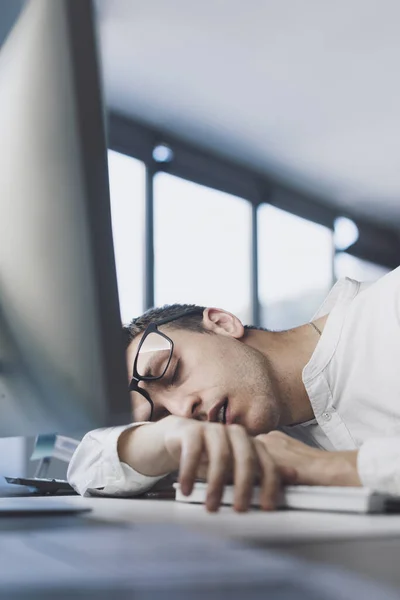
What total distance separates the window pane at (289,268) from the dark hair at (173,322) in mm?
3943

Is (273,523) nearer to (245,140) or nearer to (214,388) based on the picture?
(214,388)

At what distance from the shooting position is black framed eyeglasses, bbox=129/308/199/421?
4.82 ft

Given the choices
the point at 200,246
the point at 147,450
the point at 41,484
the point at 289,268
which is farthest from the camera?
the point at 289,268

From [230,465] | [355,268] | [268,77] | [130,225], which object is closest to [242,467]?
[230,465]

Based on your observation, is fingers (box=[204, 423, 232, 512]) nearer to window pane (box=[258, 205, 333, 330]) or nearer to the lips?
the lips

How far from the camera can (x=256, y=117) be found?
5.03 meters

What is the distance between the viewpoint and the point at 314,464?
0.86 meters

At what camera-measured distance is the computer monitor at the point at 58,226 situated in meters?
0.51

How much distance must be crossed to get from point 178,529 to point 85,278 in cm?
22

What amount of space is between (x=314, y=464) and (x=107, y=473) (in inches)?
17.7

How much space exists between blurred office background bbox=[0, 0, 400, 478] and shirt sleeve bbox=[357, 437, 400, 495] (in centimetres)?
267

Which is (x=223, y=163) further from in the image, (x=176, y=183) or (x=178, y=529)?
(x=178, y=529)

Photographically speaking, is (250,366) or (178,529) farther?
(250,366)

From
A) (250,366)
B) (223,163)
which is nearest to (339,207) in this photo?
(223,163)
